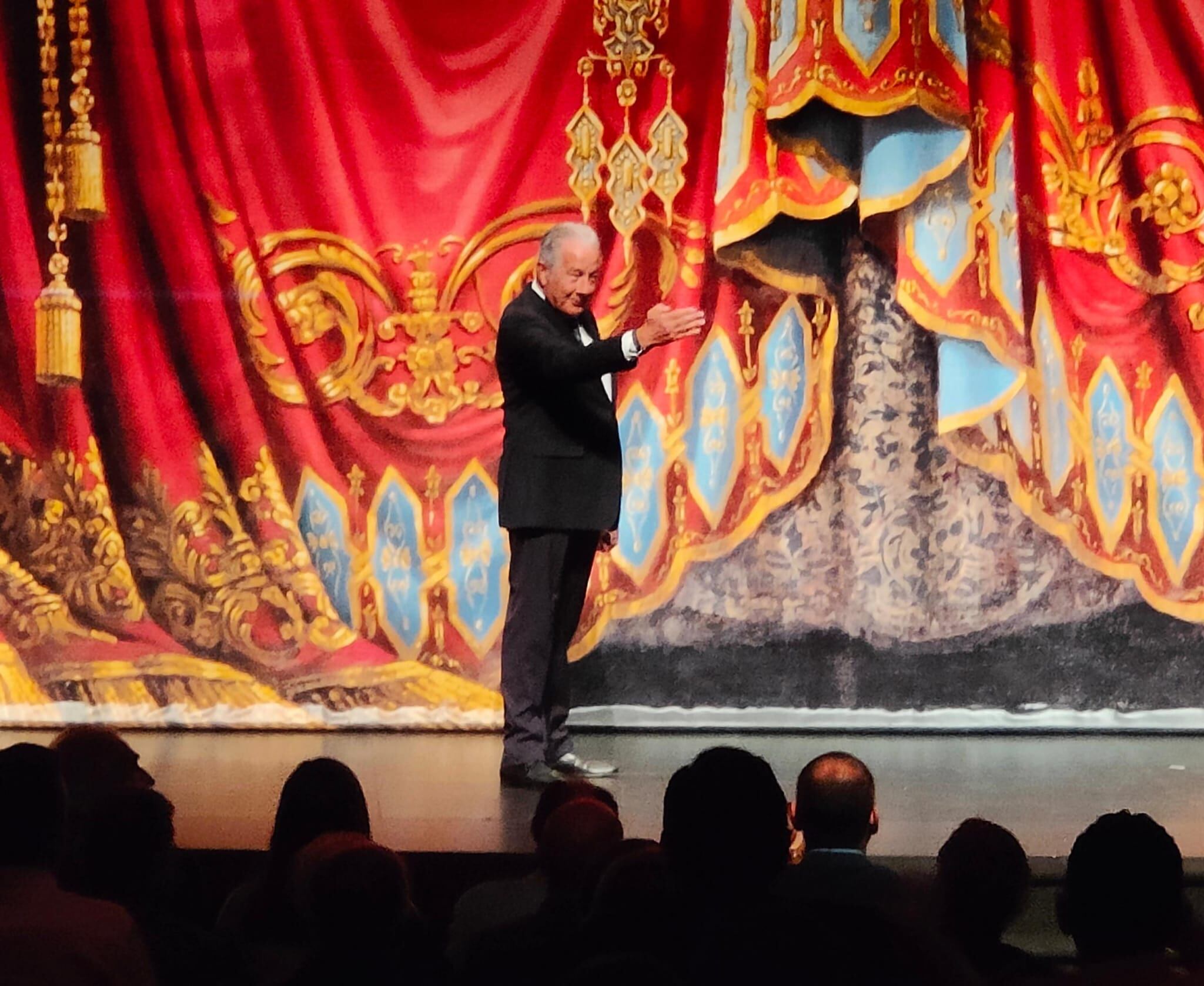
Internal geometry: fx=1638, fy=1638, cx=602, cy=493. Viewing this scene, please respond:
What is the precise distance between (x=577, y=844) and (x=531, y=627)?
1.66 meters

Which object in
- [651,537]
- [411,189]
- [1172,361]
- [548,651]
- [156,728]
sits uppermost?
[411,189]

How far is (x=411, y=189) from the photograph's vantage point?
4352mm

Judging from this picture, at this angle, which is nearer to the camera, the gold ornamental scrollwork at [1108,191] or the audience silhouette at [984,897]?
the audience silhouette at [984,897]

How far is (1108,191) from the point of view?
4.29 metres

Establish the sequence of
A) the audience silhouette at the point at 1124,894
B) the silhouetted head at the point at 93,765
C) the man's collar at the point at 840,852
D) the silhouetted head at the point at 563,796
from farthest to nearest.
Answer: the silhouetted head at the point at 93,765 → the silhouetted head at the point at 563,796 → the man's collar at the point at 840,852 → the audience silhouette at the point at 1124,894

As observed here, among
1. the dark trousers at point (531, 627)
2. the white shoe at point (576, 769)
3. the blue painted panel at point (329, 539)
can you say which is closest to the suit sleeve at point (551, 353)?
the dark trousers at point (531, 627)

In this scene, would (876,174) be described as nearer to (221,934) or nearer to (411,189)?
(411,189)

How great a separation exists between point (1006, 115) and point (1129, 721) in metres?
1.61

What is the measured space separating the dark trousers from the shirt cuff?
0.44 metres

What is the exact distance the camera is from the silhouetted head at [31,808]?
1.70 meters

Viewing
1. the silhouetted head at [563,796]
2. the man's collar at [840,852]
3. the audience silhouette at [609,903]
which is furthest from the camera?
the silhouetted head at [563,796]

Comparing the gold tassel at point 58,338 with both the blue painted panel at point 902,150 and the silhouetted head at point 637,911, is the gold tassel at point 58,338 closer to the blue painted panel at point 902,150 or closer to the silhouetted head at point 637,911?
the blue painted panel at point 902,150

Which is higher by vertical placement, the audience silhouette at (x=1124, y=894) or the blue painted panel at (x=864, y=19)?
the blue painted panel at (x=864, y=19)

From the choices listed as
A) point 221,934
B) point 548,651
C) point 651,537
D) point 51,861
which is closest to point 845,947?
point 221,934
